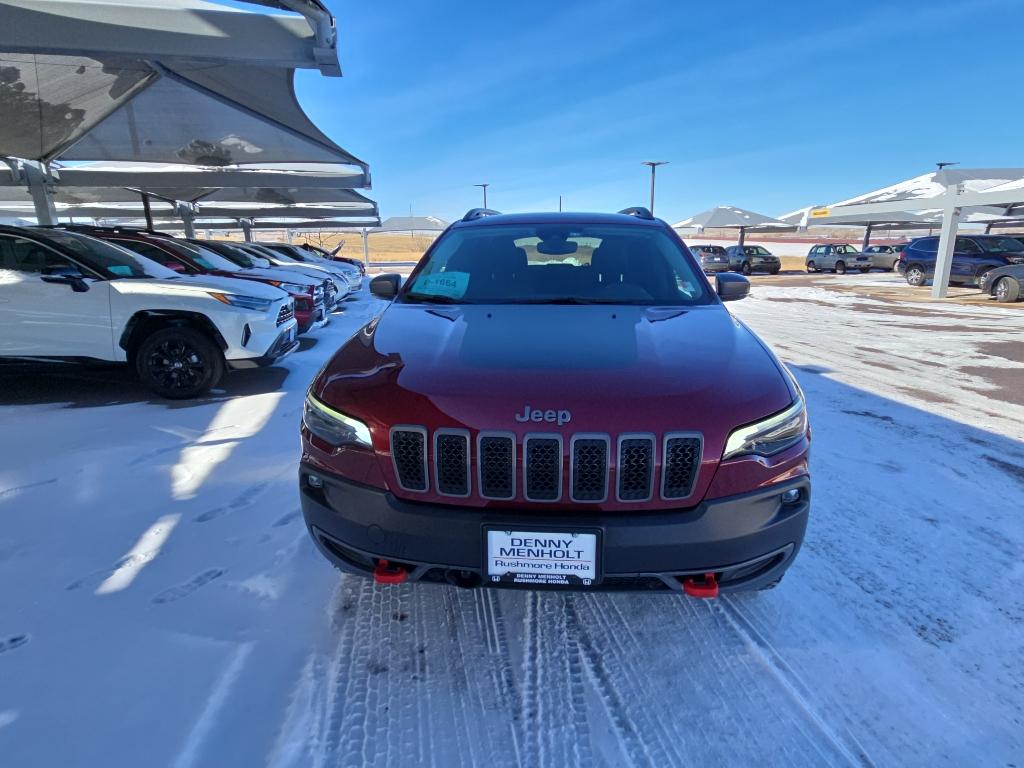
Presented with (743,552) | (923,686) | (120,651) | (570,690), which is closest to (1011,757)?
(923,686)

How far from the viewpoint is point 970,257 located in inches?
631

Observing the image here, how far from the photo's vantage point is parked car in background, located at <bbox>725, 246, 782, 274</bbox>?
2741cm

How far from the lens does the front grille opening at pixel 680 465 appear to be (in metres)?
1.60

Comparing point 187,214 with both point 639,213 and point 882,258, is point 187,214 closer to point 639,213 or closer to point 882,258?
point 639,213

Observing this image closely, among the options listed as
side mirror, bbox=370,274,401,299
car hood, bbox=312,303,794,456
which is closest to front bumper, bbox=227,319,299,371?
side mirror, bbox=370,274,401,299

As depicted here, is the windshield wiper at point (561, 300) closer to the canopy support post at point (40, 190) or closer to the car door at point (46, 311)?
the car door at point (46, 311)

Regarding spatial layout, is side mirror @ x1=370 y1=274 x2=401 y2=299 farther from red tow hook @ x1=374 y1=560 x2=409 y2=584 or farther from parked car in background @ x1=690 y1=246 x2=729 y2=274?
parked car in background @ x1=690 y1=246 x2=729 y2=274

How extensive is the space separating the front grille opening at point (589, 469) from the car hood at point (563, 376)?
0.14 ft

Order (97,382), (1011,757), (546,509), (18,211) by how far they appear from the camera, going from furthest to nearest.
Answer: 1. (18,211)
2. (97,382)
3. (546,509)
4. (1011,757)

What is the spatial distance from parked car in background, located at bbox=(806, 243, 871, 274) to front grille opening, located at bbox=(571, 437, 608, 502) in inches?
1228

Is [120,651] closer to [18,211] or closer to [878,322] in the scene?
[878,322]

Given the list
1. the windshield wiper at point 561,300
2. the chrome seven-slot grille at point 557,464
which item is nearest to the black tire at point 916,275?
the windshield wiper at point 561,300

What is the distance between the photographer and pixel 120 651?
1.92 metres

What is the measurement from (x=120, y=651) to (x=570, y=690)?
1.60 metres
